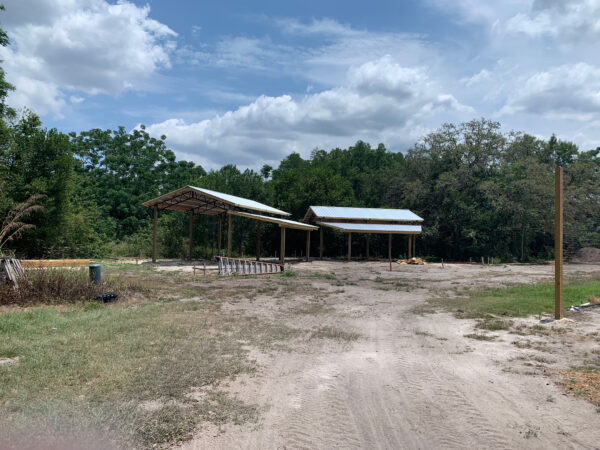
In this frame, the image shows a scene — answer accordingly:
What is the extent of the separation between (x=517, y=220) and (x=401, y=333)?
96.7 feet

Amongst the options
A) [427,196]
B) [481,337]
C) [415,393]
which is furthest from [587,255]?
[415,393]

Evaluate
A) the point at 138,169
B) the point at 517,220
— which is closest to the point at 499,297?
the point at 517,220

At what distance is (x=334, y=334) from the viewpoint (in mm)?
7766

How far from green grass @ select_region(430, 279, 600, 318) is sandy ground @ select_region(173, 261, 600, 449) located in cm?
121

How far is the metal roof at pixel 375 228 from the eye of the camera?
2983cm

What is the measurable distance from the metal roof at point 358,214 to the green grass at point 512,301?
57.8 ft

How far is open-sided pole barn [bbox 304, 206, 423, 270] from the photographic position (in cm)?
3054

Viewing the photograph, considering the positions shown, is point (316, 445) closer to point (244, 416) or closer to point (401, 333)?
point (244, 416)

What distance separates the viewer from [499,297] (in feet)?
41.4

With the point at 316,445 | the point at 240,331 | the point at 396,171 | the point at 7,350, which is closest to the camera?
the point at 316,445

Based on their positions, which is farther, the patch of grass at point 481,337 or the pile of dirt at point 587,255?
the pile of dirt at point 587,255

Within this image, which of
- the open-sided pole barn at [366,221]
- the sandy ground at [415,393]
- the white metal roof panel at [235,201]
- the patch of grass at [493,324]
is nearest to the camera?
the sandy ground at [415,393]

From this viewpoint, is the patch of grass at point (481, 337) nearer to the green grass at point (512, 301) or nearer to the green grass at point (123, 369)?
the green grass at point (512, 301)

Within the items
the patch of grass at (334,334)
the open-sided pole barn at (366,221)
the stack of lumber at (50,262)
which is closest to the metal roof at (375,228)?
the open-sided pole barn at (366,221)
